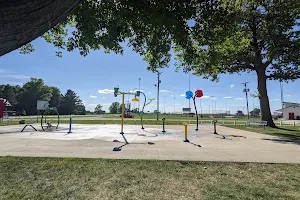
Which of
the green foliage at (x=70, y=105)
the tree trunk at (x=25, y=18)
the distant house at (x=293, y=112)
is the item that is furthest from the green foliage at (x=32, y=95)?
the tree trunk at (x=25, y=18)

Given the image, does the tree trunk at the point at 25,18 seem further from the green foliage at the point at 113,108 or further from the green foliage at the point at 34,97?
the green foliage at the point at 113,108

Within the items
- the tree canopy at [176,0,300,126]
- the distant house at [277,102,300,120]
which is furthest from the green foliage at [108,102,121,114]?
the tree canopy at [176,0,300,126]

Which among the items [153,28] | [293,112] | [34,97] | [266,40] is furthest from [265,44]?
[34,97]

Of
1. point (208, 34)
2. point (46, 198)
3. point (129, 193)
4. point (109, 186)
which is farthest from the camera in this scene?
point (208, 34)

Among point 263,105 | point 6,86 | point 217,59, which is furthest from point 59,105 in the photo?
point 217,59

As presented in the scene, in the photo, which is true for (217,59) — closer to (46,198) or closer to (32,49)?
(32,49)

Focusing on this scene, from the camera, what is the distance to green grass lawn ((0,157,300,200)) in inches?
150

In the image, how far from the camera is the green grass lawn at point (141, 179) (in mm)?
3818

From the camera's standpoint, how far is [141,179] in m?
4.64

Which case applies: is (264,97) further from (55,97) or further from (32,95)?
(55,97)

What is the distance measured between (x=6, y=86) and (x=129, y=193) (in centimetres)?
8822

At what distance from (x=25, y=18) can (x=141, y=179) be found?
154 inches

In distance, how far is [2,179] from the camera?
4.48 m

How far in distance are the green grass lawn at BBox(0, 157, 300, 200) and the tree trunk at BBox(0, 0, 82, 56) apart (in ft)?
9.51
